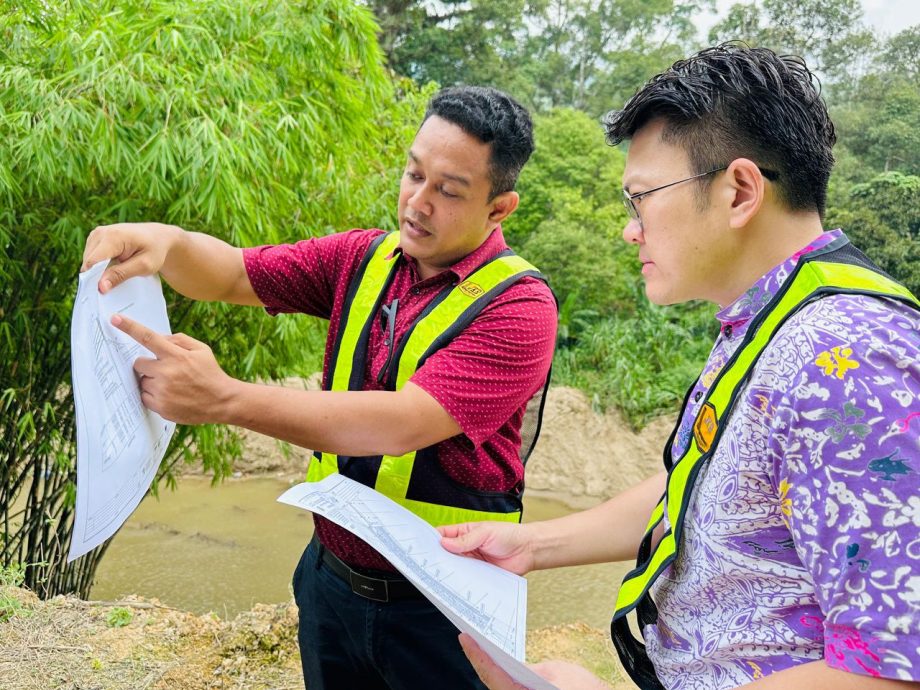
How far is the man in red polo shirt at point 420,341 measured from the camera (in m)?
1.42

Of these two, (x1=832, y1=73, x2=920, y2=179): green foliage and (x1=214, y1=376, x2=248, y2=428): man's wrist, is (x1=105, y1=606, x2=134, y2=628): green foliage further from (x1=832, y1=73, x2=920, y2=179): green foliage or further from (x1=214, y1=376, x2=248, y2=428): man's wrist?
(x1=832, y1=73, x2=920, y2=179): green foliage

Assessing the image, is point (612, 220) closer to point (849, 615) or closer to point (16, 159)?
point (16, 159)

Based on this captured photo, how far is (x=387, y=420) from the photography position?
1.28m

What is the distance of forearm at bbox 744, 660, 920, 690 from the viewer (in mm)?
658

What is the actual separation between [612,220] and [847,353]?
9.58 m

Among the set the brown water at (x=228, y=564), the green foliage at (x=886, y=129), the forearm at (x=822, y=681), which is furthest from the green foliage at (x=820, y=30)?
the forearm at (x=822, y=681)

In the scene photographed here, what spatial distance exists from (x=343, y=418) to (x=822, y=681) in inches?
29.1

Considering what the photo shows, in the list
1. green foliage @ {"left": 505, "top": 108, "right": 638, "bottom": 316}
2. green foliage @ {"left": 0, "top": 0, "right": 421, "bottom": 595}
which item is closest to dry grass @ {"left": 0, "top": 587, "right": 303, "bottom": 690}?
green foliage @ {"left": 0, "top": 0, "right": 421, "bottom": 595}

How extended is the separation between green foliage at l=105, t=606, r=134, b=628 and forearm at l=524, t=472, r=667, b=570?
7.61ft

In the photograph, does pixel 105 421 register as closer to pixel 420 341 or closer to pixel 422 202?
pixel 420 341

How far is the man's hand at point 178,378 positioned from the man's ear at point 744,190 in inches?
25.7

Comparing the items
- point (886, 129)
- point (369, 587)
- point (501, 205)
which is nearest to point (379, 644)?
point (369, 587)

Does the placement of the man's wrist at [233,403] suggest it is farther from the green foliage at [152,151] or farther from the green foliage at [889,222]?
the green foliage at [889,222]

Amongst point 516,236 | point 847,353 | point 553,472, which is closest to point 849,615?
point 847,353
